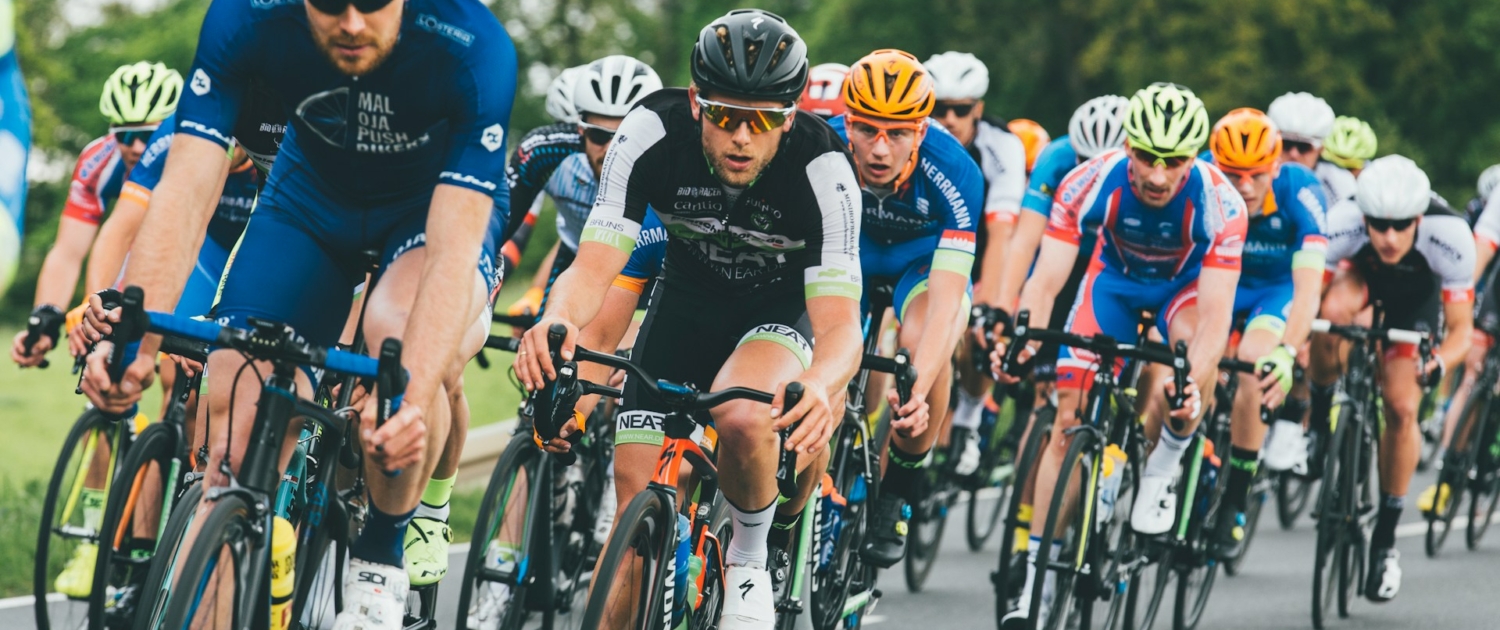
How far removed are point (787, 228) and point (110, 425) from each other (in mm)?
2978

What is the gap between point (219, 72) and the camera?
4.30 meters

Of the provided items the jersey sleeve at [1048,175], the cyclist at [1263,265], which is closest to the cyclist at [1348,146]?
the jersey sleeve at [1048,175]

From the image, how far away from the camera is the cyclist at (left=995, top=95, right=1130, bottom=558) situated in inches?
307

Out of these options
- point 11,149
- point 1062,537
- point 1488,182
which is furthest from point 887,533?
point 1488,182

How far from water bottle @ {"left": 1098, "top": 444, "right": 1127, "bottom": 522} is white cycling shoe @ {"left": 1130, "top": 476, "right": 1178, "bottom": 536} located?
341 millimetres

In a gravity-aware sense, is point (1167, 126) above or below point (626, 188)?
above

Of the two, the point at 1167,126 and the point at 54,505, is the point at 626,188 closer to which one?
the point at 54,505

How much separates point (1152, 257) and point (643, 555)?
3.70m

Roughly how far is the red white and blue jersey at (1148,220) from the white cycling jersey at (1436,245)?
224 cm

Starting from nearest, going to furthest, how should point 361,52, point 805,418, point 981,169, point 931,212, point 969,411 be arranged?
1. point 361,52
2. point 805,418
3. point 931,212
4. point 981,169
5. point 969,411

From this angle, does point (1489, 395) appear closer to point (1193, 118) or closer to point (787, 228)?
point (1193, 118)

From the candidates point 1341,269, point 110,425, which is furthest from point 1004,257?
point 110,425

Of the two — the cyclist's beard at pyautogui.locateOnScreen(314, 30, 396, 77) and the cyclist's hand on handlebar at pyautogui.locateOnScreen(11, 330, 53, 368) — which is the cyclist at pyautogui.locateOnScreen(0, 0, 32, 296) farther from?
the cyclist's hand on handlebar at pyautogui.locateOnScreen(11, 330, 53, 368)

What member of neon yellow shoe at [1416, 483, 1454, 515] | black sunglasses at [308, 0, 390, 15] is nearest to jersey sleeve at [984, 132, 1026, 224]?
neon yellow shoe at [1416, 483, 1454, 515]
